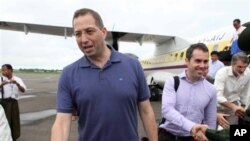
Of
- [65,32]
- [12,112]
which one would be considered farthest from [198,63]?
[65,32]

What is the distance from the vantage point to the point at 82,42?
275cm

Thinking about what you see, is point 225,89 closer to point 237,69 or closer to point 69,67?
point 237,69

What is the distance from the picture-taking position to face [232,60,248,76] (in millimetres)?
4859

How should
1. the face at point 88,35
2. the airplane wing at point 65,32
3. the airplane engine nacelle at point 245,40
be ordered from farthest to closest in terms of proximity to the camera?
the airplane wing at point 65,32 < the face at point 88,35 < the airplane engine nacelle at point 245,40

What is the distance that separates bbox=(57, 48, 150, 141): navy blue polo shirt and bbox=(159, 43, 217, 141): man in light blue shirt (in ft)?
2.65

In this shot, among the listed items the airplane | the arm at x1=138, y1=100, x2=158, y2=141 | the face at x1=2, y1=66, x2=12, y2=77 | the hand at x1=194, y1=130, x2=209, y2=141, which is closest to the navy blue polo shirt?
the arm at x1=138, y1=100, x2=158, y2=141

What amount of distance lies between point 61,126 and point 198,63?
140 cm

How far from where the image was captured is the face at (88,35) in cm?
276

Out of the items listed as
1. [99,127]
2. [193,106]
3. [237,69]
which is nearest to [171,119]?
[193,106]

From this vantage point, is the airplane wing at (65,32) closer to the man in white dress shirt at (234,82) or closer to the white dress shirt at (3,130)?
the man in white dress shirt at (234,82)

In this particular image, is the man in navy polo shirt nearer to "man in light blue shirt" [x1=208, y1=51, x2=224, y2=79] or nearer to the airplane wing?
"man in light blue shirt" [x1=208, y1=51, x2=224, y2=79]

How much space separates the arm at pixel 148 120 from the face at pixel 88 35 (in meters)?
0.55

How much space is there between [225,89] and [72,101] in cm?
272

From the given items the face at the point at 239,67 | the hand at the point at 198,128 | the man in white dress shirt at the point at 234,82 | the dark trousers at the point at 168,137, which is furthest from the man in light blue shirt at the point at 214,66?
the hand at the point at 198,128
